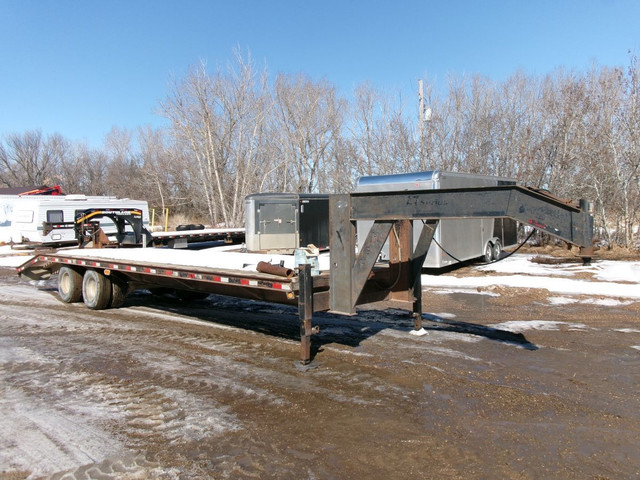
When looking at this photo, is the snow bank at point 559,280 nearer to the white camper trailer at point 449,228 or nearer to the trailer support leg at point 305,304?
the white camper trailer at point 449,228

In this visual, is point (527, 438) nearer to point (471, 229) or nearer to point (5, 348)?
point (5, 348)

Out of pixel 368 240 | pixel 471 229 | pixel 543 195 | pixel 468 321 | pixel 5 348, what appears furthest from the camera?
pixel 471 229

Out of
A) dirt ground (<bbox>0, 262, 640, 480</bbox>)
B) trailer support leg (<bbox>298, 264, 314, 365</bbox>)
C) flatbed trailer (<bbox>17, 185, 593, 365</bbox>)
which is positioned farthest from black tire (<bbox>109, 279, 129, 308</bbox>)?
trailer support leg (<bbox>298, 264, 314, 365</bbox>)

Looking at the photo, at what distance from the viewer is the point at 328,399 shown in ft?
16.6

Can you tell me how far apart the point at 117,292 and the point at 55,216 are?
1473cm

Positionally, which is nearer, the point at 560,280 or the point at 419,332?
the point at 419,332

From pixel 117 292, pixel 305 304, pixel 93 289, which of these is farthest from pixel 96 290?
pixel 305 304

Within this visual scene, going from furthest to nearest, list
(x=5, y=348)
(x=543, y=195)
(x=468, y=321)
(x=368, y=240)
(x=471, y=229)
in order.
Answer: (x=471, y=229)
(x=468, y=321)
(x=5, y=348)
(x=368, y=240)
(x=543, y=195)

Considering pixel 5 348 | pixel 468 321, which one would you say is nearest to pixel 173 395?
pixel 5 348

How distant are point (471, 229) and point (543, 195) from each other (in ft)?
34.7

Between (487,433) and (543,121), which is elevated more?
(543,121)

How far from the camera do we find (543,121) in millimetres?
23203

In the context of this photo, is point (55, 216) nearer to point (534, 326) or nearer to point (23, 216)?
point (23, 216)

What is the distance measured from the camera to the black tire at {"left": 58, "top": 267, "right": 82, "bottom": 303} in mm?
10453
